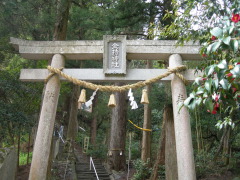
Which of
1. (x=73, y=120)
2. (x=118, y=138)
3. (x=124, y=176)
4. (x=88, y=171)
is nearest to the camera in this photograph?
(x=124, y=176)

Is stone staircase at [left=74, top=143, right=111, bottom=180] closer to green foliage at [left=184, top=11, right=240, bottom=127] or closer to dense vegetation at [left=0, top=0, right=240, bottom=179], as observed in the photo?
dense vegetation at [left=0, top=0, right=240, bottom=179]

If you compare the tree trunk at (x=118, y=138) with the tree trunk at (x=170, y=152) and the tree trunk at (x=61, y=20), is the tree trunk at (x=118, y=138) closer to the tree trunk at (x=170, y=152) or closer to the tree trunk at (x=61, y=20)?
the tree trunk at (x=61, y=20)

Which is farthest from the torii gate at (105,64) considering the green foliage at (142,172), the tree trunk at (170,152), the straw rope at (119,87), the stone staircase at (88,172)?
the stone staircase at (88,172)

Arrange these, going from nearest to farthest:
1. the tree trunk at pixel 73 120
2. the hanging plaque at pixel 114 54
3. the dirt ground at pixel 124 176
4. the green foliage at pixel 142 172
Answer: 1. the hanging plaque at pixel 114 54
2. the dirt ground at pixel 124 176
3. the green foliage at pixel 142 172
4. the tree trunk at pixel 73 120

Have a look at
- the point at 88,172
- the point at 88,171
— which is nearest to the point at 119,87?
the point at 88,172

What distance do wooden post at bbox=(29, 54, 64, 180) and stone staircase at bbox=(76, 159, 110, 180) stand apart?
508 cm

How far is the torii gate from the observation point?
17.4 ft

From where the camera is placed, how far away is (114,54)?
576cm

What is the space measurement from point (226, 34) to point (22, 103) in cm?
708

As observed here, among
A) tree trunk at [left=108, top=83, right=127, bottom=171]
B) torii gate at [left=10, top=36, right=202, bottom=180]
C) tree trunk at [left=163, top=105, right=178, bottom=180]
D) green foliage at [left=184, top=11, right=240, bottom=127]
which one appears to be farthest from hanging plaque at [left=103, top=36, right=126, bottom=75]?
tree trunk at [left=108, top=83, right=127, bottom=171]

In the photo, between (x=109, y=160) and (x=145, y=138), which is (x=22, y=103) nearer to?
(x=109, y=160)

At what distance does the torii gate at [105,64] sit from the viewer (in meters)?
5.31

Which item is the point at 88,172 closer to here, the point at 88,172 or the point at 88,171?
the point at 88,172

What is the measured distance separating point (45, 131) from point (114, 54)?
2147mm
